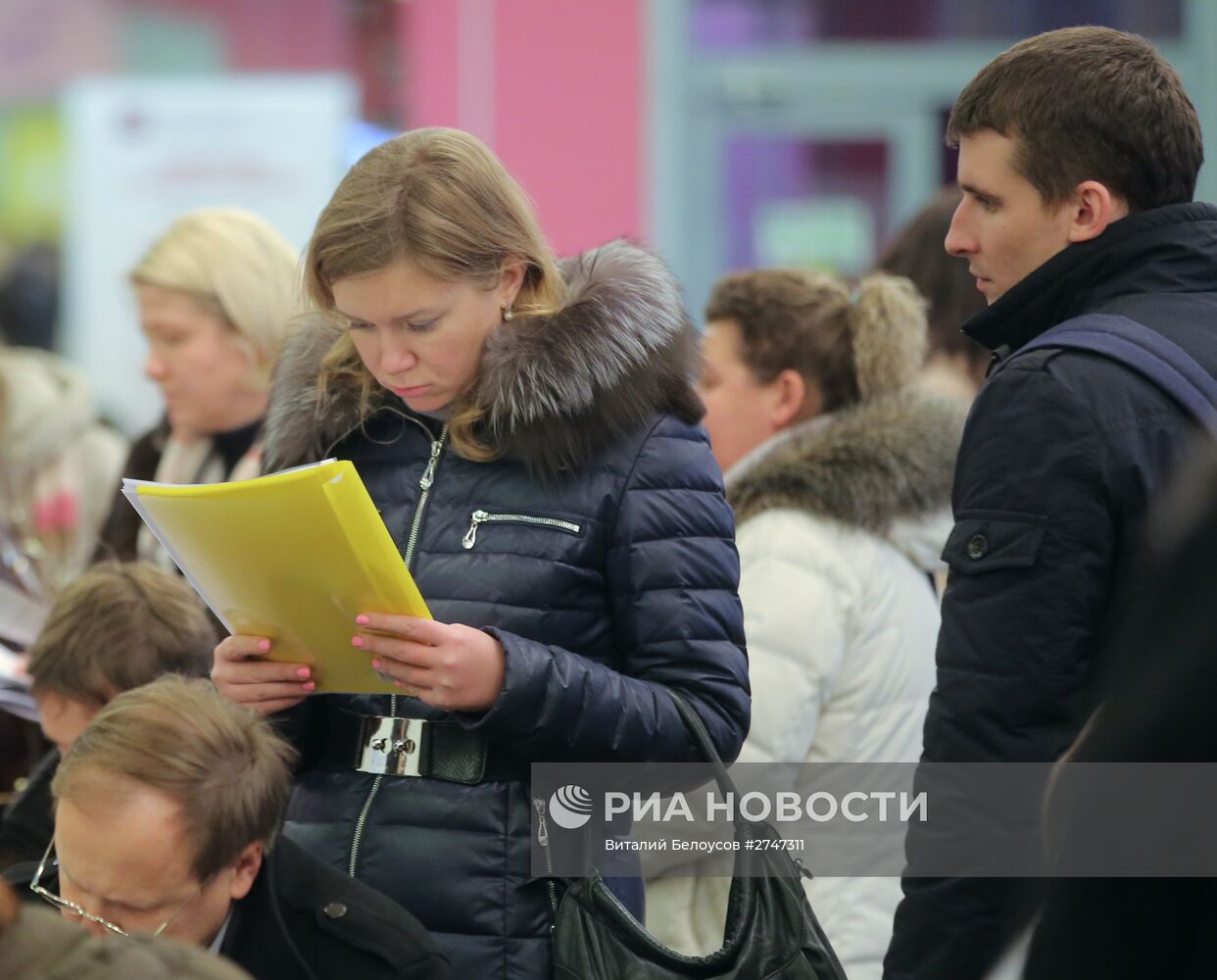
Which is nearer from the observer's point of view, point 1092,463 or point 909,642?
point 1092,463

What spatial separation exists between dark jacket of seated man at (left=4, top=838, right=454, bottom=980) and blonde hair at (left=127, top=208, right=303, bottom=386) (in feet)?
4.84

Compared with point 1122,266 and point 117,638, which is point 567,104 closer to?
point 117,638

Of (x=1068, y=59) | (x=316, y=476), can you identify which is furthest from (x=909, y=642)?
(x=316, y=476)

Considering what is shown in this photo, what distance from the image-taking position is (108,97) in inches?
274

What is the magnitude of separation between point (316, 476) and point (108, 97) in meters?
5.63

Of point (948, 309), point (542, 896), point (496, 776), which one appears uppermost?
point (948, 309)

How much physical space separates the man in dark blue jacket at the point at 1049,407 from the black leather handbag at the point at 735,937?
136mm

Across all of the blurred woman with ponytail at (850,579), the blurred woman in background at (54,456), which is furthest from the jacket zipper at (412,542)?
the blurred woman in background at (54,456)

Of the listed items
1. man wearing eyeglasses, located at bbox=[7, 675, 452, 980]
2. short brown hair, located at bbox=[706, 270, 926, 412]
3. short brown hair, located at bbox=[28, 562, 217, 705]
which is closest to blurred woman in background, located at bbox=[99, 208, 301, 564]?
short brown hair, located at bbox=[28, 562, 217, 705]

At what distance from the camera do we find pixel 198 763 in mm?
2070

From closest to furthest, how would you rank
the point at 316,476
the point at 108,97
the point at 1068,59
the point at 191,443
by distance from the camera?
the point at 316,476, the point at 1068,59, the point at 191,443, the point at 108,97

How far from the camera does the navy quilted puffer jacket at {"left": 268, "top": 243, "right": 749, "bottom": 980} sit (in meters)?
2.04

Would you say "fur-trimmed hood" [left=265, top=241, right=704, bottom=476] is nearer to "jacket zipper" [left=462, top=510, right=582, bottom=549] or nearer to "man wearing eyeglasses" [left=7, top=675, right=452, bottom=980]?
"jacket zipper" [left=462, top=510, right=582, bottom=549]

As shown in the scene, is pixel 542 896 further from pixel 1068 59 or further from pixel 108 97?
pixel 108 97
